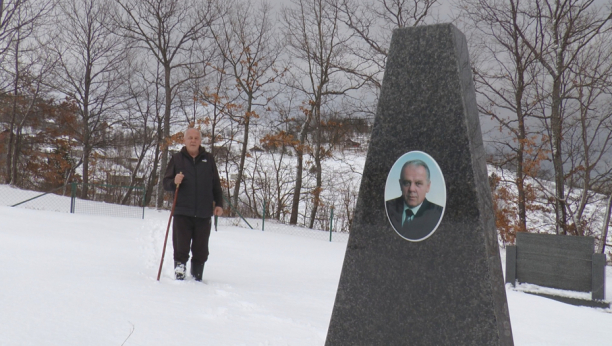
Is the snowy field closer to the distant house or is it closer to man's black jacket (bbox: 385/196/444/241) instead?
man's black jacket (bbox: 385/196/444/241)

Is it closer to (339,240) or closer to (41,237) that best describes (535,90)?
(339,240)

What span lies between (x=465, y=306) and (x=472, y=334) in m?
0.14

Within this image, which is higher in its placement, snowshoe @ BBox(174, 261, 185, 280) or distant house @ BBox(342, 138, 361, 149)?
distant house @ BBox(342, 138, 361, 149)

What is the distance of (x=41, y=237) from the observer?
706cm

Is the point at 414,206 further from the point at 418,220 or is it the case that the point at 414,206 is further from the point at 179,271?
the point at 179,271

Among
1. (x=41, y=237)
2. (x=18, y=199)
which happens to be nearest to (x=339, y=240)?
(x=41, y=237)

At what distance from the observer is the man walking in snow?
14.6ft

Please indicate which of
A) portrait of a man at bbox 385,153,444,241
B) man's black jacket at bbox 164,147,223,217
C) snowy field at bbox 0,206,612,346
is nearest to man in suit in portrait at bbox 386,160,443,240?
portrait of a man at bbox 385,153,444,241

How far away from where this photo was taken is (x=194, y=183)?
15.0 ft

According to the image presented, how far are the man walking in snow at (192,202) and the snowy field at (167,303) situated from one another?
0.26 m

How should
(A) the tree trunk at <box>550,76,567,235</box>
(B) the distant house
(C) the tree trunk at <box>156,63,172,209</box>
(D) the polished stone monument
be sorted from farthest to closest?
(C) the tree trunk at <box>156,63,172,209</box>
(B) the distant house
(A) the tree trunk at <box>550,76,567,235</box>
(D) the polished stone monument

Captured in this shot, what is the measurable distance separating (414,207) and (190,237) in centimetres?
272

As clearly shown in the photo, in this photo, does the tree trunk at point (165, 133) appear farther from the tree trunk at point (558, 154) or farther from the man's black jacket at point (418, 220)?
the man's black jacket at point (418, 220)

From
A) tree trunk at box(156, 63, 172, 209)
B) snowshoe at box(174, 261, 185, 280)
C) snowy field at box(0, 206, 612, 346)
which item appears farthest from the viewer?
tree trunk at box(156, 63, 172, 209)
